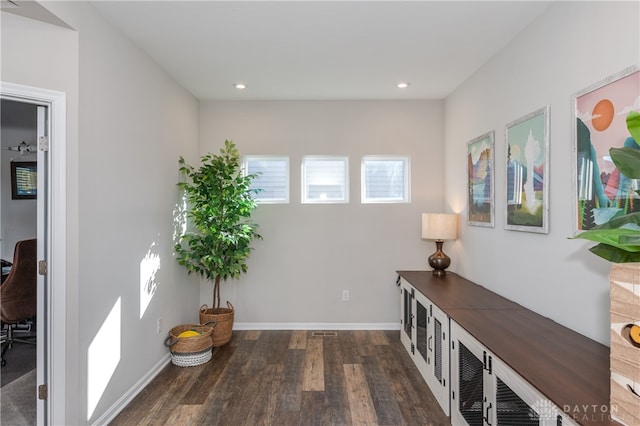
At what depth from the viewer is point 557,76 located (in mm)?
2068

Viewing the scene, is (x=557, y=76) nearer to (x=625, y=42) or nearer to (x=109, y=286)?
(x=625, y=42)

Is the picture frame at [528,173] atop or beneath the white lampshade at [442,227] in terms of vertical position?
atop

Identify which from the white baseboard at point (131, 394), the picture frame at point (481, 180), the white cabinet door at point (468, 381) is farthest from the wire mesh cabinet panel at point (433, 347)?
the white baseboard at point (131, 394)

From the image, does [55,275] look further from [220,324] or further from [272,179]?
[272,179]

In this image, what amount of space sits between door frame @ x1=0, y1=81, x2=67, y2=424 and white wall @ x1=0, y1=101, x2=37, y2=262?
2.78 meters

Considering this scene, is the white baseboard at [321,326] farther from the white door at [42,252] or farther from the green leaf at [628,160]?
the green leaf at [628,160]

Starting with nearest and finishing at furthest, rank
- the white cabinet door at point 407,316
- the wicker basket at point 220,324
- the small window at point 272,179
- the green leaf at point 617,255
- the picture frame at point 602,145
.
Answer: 1. the green leaf at point 617,255
2. the picture frame at point 602,145
3. the white cabinet door at point 407,316
4. the wicker basket at point 220,324
5. the small window at point 272,179

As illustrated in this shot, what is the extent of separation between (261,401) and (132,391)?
1010 mm

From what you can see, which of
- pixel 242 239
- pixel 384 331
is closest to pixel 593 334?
pixel 384 331

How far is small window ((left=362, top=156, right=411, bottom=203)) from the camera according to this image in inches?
163

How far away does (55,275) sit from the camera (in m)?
1.97

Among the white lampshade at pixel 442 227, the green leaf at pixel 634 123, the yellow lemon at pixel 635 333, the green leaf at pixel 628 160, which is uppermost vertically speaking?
the green leaf at pixel 634 123

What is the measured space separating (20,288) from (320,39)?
3.43 meters

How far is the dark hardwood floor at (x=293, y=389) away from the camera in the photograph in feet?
7.64
